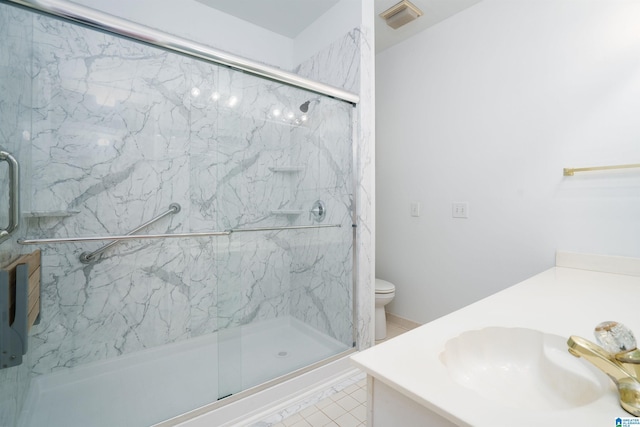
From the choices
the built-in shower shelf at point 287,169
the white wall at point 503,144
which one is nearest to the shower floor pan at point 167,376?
the built-in shower shelf at point 287,169

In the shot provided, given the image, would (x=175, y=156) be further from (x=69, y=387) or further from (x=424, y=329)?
(x=424, y=329)

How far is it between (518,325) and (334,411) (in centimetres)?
111

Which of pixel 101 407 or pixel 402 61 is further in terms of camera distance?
pixel 402 61

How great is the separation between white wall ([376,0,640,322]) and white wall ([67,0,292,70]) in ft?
3.26

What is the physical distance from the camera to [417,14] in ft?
6.86

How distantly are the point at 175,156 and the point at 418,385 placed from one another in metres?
2.00

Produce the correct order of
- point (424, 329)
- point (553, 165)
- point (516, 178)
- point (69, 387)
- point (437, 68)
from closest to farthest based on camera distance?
point (424, 329)
point (69, 387)
point (553, 165)
point (516, 178)
point (437, 68)

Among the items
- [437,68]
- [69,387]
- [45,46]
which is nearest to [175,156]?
[45,46]

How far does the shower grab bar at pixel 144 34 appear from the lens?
1014 mm

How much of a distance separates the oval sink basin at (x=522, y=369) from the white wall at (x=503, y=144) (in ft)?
4.10

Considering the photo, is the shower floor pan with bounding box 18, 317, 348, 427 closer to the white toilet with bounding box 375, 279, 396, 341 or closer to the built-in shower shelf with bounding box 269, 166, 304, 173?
the white toilet with bounding box 375, 279, 396, 341

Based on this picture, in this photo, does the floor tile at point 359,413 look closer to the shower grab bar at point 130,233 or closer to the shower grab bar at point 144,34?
the shower grab bar at point 130,233

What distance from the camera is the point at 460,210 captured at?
2115mm

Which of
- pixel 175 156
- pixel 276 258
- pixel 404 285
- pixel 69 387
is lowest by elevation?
pixel 69 387
